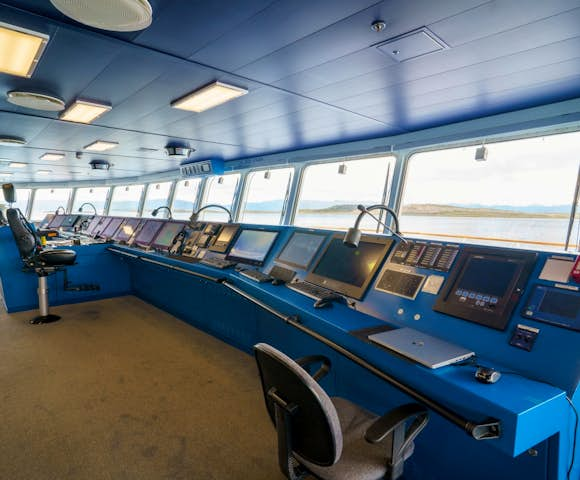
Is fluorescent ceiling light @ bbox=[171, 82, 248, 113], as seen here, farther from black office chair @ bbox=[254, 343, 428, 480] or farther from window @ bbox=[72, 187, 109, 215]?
window @ bbox=[72, 187, 109, 215]

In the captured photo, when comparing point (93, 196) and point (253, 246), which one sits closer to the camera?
point (253, 246)

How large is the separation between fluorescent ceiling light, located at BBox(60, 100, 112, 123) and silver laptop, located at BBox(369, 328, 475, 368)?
4.01 m

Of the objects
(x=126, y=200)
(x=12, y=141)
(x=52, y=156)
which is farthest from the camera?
(x=126, y=200)

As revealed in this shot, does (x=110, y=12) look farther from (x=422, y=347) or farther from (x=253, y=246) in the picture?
(x=422, y=347)

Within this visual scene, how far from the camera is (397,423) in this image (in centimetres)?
110

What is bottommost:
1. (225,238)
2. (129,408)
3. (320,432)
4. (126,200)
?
(129,408)

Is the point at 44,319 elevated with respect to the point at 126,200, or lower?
lower

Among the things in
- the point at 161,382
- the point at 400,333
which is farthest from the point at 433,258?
the point at 161,382

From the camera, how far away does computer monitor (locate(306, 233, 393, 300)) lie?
2.06 m

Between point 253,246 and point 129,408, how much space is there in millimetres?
1605

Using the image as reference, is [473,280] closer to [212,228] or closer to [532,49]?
[532,49]

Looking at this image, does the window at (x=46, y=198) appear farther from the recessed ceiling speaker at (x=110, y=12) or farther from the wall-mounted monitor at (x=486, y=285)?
the wall-mounted monitor at (x=486, y=285)

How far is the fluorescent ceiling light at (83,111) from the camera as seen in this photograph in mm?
3857

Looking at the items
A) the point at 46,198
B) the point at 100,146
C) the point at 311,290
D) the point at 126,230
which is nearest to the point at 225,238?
the point at 311,290
